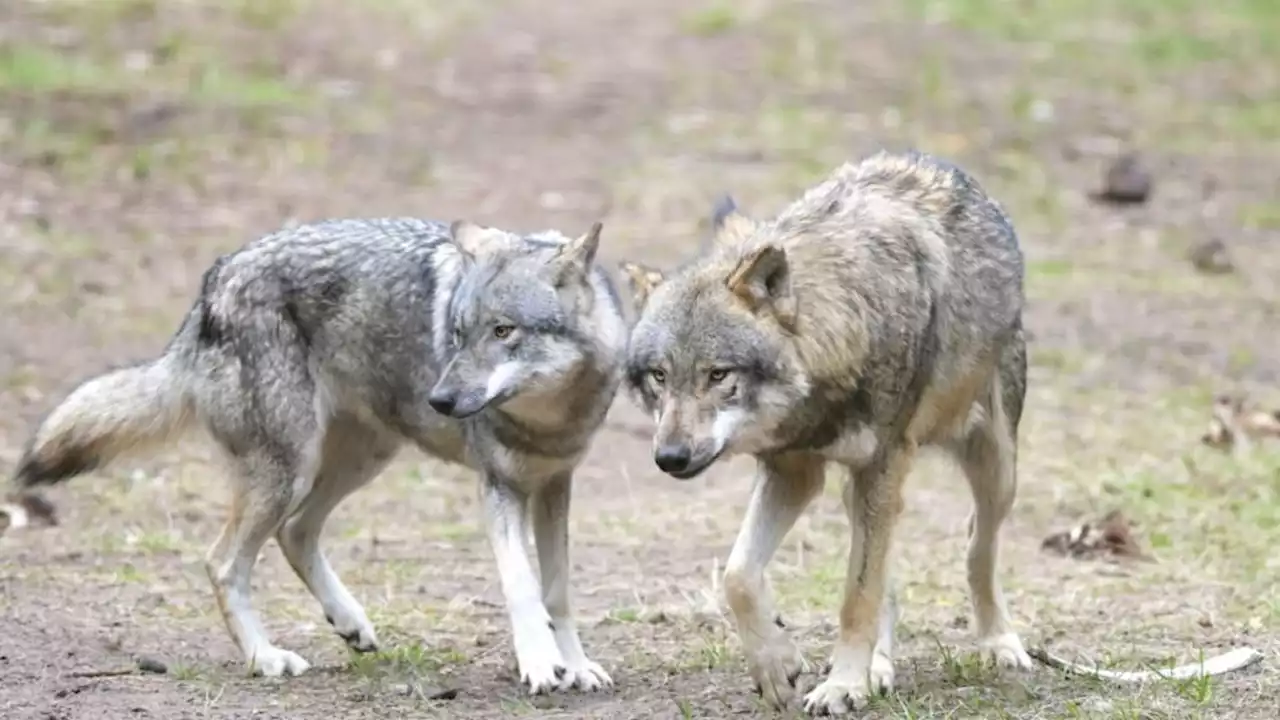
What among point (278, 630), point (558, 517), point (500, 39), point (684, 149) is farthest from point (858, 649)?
point (500, 39)

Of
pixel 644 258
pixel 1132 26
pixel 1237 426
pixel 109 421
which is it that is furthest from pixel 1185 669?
pixel 1132 26

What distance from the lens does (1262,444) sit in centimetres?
1034

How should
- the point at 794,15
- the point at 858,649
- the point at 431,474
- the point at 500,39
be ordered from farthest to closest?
the point at 794,15 → the point at 500,39 → the point at 431,474 → the point at 858,649

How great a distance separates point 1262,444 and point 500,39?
10558mm

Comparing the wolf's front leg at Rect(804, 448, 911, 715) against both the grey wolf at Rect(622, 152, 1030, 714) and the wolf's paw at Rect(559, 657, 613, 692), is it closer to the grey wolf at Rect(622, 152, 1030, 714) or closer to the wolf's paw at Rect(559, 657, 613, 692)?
the grey wolf at Rect(622, 152, 1030, 714)

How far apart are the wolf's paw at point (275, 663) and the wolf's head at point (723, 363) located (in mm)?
1816

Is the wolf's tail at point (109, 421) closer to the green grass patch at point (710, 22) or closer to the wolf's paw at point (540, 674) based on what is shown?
the wolf's paw at point (540, 674)

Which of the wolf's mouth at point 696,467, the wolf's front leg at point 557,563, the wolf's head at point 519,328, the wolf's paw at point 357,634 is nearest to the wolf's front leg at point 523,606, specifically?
the wolf's front leg at point 557,563

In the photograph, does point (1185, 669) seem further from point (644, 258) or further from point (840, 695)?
point (644, 258)

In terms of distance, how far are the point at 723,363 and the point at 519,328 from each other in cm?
113

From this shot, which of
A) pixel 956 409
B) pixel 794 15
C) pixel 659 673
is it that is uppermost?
pixel 956 409

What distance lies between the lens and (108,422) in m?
7.69

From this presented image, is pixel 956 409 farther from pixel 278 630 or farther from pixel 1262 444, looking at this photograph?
pixel 1262 444

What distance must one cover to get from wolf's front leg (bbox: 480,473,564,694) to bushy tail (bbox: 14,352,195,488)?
1356 millimetres
